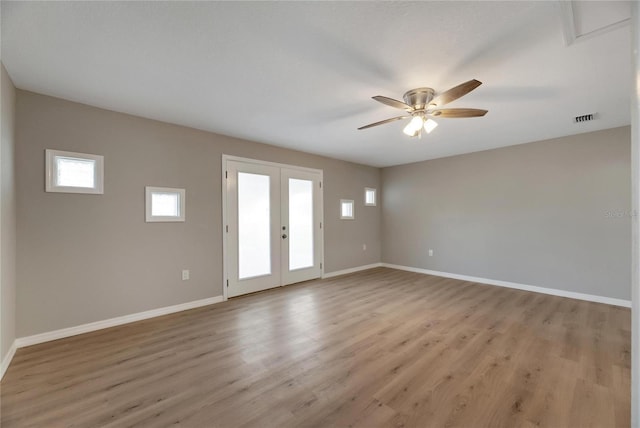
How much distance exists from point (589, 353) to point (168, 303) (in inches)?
179

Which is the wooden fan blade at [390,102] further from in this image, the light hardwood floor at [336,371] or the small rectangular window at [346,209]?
the small rectangular window at [346,209]

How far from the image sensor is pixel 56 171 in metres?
2.68

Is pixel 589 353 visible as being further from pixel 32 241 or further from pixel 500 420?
pixel 32 241

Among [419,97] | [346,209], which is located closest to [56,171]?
[419,97]

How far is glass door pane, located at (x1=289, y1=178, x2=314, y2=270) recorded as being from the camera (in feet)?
15.7

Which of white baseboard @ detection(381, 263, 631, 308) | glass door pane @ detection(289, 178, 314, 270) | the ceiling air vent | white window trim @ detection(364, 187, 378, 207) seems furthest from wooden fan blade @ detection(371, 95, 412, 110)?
white baseboard @ detection(381, 263, 631, 308)

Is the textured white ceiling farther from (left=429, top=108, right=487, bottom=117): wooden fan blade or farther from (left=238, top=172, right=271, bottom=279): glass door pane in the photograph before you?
(left=238, top=172, right=271, bottom=279): glass door pane

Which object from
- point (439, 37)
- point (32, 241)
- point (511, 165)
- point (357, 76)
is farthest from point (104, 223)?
point (511, 165)

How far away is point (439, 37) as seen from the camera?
1790 millimetres

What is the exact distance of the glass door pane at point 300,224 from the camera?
4.79 meters

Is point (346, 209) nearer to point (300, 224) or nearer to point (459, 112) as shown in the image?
point (300, 224)

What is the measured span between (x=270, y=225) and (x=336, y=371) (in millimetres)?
2772

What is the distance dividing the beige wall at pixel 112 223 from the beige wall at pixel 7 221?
0.12m

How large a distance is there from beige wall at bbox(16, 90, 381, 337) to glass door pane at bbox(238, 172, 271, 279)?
0.36 m
